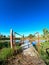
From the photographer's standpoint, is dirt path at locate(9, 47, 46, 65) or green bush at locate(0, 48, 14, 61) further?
green bush at locate(0, 48, 14, 61)

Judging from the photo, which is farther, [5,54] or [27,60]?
[5,54]

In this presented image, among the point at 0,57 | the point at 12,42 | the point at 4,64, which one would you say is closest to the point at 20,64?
the point at 4,64

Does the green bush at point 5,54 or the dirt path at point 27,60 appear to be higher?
the green bush at point 5,54

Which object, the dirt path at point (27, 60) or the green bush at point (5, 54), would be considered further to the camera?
the green bush at point (5, 54)

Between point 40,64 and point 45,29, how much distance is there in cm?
3365

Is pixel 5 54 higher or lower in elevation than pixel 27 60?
higher

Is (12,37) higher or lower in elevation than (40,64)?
higher

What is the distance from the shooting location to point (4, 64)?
9.99ft

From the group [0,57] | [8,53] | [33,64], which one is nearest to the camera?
[33,64]

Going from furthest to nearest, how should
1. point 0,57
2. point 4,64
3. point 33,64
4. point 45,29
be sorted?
point 45,29
point 0,57
point 33,64
point 4,64

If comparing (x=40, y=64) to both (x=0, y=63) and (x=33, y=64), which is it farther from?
(x=0, y=63)

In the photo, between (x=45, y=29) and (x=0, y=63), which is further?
(x=45, y=29)

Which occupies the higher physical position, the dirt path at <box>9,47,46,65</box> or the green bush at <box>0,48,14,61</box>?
the green bush at <box>0,48,14,61</box>

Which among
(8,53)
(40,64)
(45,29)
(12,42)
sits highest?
(45,29)
